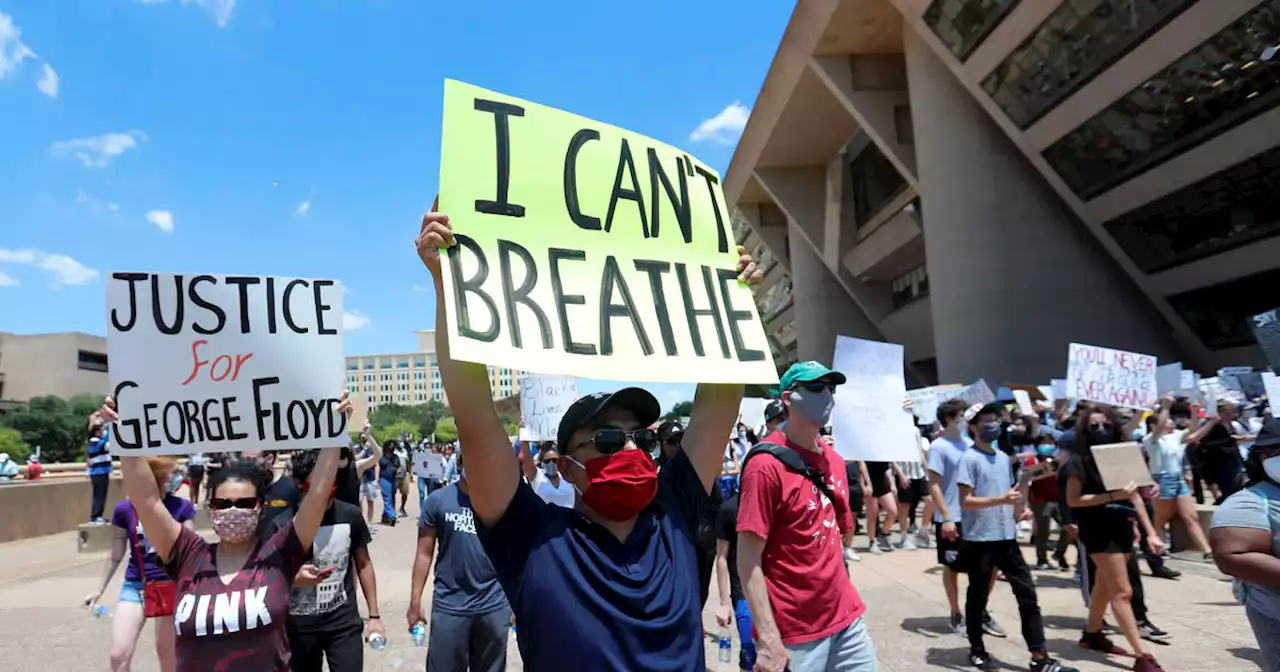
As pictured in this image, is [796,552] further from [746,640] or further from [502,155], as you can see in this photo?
[502,155]

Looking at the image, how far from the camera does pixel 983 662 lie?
18.7ft

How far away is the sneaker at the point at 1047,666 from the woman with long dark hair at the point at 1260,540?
2.12m

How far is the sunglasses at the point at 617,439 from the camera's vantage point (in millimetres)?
2127

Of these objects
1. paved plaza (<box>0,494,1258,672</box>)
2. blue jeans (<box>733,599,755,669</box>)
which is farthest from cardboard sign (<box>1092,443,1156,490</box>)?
blue jeans (<box>733,599,755,669</box>)

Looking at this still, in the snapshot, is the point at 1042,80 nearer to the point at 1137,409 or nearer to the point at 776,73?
the point at 776,73

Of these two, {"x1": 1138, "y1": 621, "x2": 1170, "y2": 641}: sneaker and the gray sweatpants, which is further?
{"x1": 1138, "y1": 621, "x2": 1170, "y2": 641}: sneaker

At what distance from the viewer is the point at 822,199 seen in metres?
44.6

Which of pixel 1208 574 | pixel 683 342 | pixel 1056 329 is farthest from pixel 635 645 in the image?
pixel 1056 329

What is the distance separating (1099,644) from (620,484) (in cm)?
Result: 541

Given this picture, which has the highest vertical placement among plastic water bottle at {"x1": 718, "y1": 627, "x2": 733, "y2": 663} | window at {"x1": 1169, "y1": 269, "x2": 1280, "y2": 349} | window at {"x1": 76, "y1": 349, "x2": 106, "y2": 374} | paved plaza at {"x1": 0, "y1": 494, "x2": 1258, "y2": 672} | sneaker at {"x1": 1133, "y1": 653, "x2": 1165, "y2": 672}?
window at {"x1": 76, "y1": 349, "x2": 106, "y2": 374}

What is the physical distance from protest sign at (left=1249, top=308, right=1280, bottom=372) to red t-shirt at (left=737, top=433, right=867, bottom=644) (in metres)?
8.19

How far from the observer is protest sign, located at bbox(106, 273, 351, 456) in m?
3.27

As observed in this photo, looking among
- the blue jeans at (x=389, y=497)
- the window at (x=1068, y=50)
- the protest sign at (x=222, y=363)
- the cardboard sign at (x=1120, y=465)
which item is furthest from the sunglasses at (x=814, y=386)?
the window at (x=1068, y=50)

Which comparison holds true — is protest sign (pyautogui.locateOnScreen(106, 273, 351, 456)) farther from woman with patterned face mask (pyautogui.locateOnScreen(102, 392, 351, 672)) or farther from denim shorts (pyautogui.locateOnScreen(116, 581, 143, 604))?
denim shorts (pyautogui.locateOnScreen(116, 581, 143, 604))
